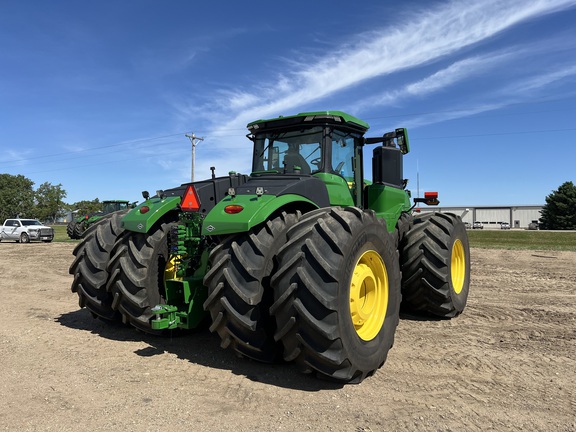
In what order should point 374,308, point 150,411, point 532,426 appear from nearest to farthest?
point 532,426
point 150,411
point 374,308

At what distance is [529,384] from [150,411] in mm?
3154

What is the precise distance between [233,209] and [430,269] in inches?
128

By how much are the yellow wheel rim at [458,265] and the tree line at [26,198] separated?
7066 cm

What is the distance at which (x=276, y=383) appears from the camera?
3.69m

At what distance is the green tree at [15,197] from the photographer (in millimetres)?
70875

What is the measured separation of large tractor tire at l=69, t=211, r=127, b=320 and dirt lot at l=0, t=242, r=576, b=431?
0.39 m

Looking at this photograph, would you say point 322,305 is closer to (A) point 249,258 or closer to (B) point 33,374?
(A) point 249,258

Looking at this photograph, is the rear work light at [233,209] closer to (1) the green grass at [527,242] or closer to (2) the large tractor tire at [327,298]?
(2) the large tractor tire at [327,298]

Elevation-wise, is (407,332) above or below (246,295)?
below

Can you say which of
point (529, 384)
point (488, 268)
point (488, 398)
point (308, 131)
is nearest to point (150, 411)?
point (488, 398)

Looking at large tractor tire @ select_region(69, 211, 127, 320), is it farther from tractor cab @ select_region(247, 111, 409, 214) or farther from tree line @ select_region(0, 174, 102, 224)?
tree line @ select_region(0, 174, 102, 224)

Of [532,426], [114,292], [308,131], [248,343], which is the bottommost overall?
[532,426]

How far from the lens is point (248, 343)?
367cm

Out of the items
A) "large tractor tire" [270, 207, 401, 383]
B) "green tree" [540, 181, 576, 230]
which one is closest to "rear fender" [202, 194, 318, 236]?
"large tractor tire" [270, 207, 401, 383]
